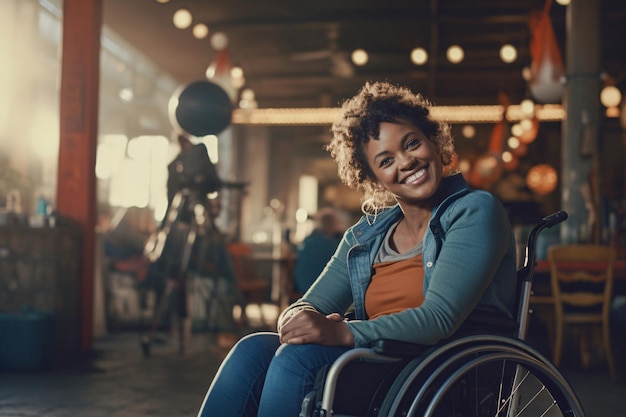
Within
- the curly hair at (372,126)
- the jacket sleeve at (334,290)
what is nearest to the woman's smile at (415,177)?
the curly hair at (372,126)

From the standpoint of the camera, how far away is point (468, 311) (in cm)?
190

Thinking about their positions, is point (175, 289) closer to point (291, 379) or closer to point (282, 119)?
point (291, 379)

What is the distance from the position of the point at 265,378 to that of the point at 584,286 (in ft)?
13.4

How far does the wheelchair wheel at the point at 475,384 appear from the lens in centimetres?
180

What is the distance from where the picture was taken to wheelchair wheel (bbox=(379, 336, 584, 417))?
5.90ft

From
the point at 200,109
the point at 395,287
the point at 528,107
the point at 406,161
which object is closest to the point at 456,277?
the point at 395,287

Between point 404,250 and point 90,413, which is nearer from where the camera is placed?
point 404,250

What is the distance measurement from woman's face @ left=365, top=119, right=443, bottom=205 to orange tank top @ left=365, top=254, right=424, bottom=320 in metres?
0.18

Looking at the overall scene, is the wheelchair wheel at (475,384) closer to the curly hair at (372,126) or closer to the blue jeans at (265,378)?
the blue jeans at (265,378)

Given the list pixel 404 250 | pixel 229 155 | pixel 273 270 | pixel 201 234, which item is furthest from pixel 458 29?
pixel 404 250

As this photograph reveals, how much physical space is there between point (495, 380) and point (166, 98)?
13.3 meters

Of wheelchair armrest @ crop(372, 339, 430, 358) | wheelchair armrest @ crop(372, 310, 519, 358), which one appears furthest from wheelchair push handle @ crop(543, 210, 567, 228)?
wheelchair armrest @ crop(372, 339, 430, 358)

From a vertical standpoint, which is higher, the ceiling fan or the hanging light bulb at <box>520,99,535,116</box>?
the ceiling fan

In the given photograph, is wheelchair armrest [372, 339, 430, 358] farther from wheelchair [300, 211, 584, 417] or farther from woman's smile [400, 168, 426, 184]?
woman's smile [400, 168, 426, 184]
